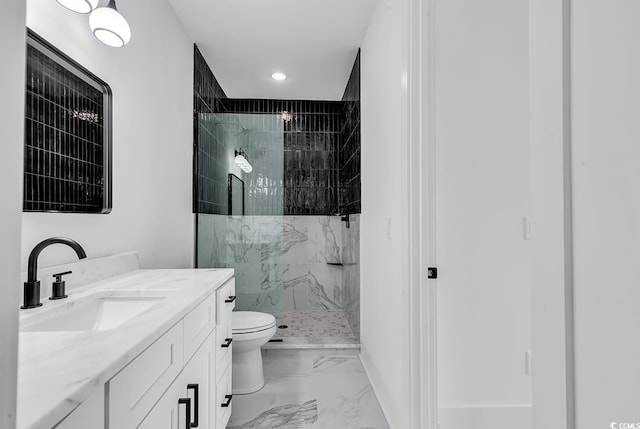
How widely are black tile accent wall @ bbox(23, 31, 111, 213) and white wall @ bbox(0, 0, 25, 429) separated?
3.51 feet

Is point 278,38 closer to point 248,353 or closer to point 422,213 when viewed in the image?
point 422,213

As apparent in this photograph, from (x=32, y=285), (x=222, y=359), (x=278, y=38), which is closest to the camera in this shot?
(x=32, y=285)

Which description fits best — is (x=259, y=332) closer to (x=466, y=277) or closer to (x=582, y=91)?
(x=466, y=277)

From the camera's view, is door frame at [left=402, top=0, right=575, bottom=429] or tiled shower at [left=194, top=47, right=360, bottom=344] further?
tiled shower at [left=194, top=47, right=360, bottom=344]

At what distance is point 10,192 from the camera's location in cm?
33

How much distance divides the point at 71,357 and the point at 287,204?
362cm

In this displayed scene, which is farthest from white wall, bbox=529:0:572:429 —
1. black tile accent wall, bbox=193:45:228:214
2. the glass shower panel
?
black tile accent wall, bbox=193:45:228:214

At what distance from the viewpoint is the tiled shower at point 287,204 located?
301 cm

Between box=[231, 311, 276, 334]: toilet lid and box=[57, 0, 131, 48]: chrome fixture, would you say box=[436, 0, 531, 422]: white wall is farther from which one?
box=[57, 0, 131, 48]: chrome fixture

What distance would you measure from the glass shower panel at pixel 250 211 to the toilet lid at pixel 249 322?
1.17 ft

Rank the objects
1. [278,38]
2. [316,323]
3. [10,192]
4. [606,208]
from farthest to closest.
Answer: [316,323] → [278,38] → [606,208] → [10,192]

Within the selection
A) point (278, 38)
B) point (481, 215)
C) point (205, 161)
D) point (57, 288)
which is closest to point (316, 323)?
point (205, 161)

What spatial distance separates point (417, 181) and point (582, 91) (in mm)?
1057

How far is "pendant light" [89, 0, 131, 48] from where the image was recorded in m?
1.43
